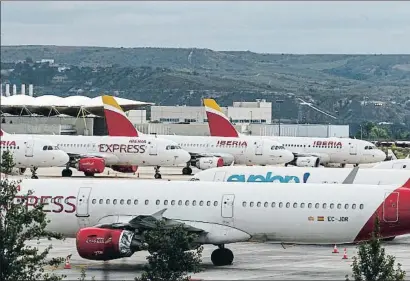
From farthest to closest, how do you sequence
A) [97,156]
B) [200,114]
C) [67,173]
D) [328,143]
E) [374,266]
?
[200,114] → [328,143] → [67,173] → [97,156] → [374,266]

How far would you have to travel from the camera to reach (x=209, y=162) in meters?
94.6

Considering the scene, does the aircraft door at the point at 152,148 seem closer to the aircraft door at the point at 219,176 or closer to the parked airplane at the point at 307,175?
the parked airplane at the point at 307,175

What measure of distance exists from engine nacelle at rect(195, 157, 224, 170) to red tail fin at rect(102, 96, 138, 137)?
5.80 m

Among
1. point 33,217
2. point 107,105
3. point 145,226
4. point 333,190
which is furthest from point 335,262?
point 107,105

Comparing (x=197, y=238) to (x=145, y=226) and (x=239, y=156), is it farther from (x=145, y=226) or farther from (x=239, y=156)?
(x=239, y=156)

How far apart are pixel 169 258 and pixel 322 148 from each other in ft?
248

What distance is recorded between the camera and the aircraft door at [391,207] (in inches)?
1543

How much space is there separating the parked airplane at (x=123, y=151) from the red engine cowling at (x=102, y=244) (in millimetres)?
51047

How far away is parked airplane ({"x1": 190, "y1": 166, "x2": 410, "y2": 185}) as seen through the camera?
51.8 meters

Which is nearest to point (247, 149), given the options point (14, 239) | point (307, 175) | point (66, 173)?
point (66, 173)

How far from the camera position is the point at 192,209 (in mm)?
40250

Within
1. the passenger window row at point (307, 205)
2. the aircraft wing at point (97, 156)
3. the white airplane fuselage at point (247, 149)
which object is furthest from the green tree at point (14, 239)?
the white airplane fuselage at point (247, 149)

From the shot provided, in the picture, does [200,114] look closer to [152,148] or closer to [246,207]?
[152,148]

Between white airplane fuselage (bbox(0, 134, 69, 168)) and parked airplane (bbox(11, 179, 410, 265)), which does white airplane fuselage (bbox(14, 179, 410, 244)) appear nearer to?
parked airplane (bbox(11, 179, 410, 265))
